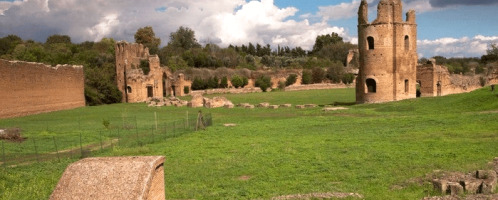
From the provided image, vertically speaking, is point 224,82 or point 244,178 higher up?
point 224,82

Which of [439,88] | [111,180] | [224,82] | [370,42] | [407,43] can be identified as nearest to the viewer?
[111,180]

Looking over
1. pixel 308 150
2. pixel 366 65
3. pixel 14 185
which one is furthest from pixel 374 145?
pixel 366 65

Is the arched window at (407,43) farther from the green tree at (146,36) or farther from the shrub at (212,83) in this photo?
the green tree at (146,36)

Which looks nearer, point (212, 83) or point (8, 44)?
point (212, 83)

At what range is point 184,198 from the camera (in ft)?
31.7

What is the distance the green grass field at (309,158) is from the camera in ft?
34.0

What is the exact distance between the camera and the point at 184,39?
107 m

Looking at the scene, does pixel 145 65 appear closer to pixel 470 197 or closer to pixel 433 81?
pixel 433 81

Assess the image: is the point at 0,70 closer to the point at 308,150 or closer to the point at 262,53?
the point at 308,150

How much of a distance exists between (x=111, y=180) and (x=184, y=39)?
336ft

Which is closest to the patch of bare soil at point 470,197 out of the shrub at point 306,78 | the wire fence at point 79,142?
the wire fence at point 79,142

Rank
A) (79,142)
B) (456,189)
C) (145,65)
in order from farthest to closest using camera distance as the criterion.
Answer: (145,65)
(79,142)
(456,189)

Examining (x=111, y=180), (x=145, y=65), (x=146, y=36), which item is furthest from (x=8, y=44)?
(x=111, y=180)

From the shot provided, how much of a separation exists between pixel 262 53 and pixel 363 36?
8946cm
